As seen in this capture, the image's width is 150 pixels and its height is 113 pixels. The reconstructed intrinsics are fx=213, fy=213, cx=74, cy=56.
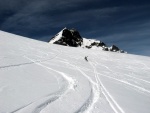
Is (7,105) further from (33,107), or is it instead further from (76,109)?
(76,109)

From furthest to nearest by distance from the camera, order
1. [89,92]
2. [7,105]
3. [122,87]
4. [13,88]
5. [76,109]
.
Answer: [122,87], [89,92], [13,88], [76,109], [7,105]

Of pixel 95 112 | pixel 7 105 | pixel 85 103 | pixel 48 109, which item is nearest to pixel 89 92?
pixel 85 103

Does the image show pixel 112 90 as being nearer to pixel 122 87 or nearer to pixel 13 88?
pixel 122 87

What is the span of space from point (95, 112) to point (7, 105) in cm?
222

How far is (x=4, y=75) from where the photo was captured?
8.01 metres

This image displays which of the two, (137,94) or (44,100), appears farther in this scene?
(137,94)

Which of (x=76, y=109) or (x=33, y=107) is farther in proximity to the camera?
(x=76, y=109)

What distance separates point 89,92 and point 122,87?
2.43 meters

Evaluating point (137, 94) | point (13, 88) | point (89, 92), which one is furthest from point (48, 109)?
point (137, 94)

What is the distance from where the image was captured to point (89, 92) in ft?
24.6

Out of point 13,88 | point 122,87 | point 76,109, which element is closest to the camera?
point 76,109

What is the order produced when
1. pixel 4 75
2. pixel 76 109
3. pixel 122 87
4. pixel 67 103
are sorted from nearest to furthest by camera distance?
pixel 76 109 → pixel 67 103 → pixel 4 75 → pixel 122 87

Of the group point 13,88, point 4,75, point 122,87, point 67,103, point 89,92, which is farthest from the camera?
point 122,87

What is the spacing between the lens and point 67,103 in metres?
5.91
